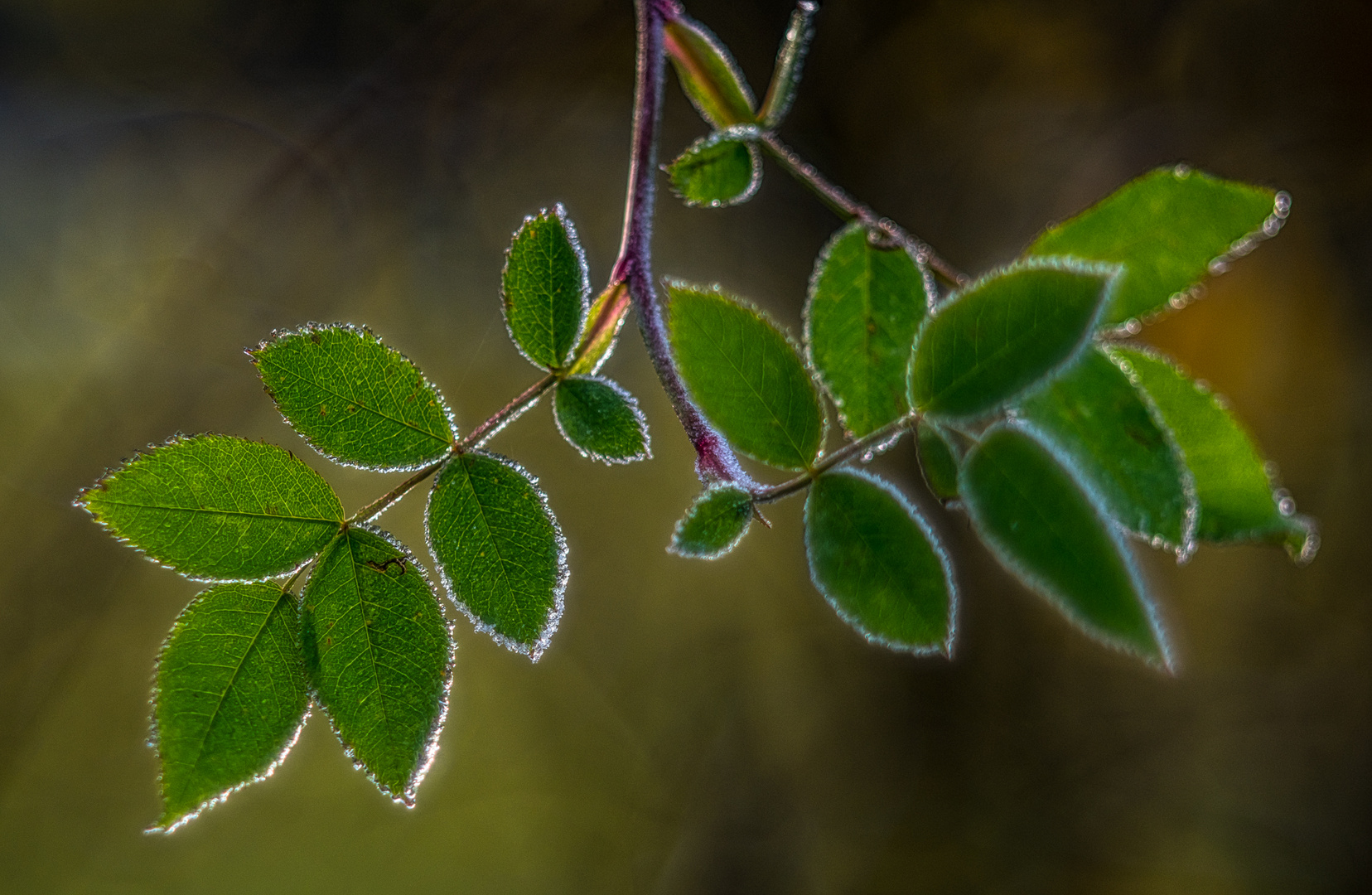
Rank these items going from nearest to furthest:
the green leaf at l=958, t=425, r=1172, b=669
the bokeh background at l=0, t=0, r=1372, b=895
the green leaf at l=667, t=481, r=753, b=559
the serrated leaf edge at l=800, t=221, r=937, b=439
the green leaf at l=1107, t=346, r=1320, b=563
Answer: the green leaf at l=958, t=425, r=1172, b=669 → the green leaf at l=667, t=481, r=753, b=559 → the green leaf at l=1107, t=346, r=1320, b=563 → the serrated leaf edge at l=800, t=221, r=937, b=439 → the bokeh background at l=0, t=0, r=1372, b=895

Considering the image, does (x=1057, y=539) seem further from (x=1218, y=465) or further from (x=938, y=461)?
(x=1218, y=465)

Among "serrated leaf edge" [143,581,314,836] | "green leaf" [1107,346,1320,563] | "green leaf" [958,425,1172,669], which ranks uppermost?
"serrated leaf edge" [143,581,314,836]

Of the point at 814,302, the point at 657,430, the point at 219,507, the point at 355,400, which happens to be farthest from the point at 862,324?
the point at 657,430

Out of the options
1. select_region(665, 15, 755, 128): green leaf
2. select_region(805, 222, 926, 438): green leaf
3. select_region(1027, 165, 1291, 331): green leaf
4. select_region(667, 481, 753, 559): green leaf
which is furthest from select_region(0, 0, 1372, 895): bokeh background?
select_region(667, 481, 753, 559): green leaf

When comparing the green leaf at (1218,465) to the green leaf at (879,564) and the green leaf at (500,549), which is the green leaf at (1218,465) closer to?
the green leaf at (879,564)

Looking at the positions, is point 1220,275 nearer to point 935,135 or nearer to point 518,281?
point 935,135

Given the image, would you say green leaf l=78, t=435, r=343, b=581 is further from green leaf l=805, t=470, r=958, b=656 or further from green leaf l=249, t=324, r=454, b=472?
green leaf l=805, t=470, r=958, b=656
